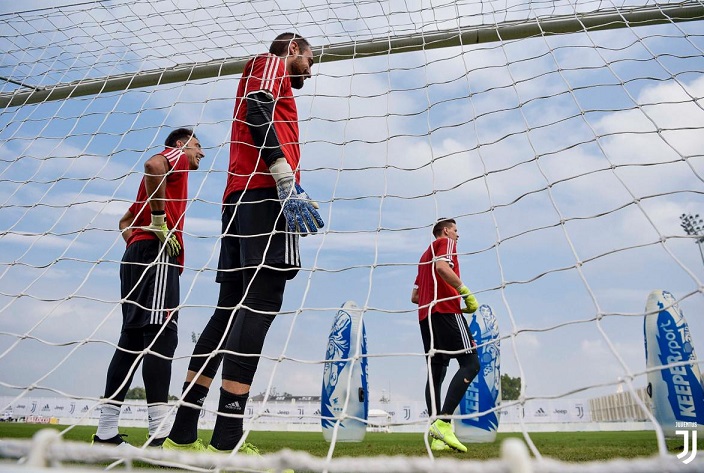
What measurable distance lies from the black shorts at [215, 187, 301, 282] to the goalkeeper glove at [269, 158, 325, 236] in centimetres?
3

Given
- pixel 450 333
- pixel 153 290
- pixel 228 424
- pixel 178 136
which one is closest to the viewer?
pixel 228 424

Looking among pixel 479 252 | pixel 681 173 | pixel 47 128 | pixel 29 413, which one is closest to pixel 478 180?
pixel 479 252

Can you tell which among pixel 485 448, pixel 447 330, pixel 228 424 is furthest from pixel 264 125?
pixel 485 448

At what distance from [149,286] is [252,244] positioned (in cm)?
67

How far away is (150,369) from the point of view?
192cm

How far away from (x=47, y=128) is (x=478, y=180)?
2.47 meters

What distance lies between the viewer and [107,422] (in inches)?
82.4

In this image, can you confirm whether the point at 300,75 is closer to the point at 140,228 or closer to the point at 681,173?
the point at 140,228

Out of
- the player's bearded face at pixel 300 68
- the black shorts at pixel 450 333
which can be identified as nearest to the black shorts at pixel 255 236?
the player's bearded face at pixel 300 68

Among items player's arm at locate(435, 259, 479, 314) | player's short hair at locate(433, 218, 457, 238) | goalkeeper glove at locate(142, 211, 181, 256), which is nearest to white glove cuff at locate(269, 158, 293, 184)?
goalkeeper glove at locate(142, 211, 181, 256)

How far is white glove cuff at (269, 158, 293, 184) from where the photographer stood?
1.73 meters

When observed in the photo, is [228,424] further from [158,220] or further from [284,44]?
[284,44]

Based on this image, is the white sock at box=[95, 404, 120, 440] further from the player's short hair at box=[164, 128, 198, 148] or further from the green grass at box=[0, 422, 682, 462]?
the player's short hair at box=[164, 128, 198, 148]

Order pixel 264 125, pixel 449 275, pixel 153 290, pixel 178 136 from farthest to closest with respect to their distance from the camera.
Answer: pixel 449 275
pixel 178 136
pixel 153 290
pixel 264 125
